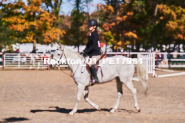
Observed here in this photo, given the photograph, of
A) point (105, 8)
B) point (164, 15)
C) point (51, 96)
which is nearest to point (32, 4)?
point (105, 8)

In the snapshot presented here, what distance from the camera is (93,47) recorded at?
9.59 m

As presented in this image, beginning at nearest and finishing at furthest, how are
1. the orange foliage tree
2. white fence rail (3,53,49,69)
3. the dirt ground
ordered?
the dirt ground, white fence rail (3,53,49,69), the orange foliage tree

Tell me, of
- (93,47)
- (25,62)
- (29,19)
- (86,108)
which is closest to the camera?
(93,47)

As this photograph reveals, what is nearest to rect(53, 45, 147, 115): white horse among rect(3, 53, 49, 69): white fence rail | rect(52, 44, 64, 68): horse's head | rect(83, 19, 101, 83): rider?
rect(52, 44, 64, 68): horse's head

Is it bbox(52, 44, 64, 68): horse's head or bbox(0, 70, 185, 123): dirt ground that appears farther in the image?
bbox(52, 44, 64, 68): horse's head

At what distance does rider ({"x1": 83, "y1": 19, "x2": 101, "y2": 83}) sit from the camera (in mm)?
9592

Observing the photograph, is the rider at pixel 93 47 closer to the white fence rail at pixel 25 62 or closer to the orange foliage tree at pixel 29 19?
the white fence rail at pixel 25 62

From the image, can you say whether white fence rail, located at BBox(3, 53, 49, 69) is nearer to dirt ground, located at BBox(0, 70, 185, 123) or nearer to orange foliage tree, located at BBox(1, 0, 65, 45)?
orange foliage tree, located at BBox(1, 0, 65, 45)

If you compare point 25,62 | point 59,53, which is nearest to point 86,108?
point 59,53

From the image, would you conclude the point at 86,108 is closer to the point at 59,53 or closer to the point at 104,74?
the point at 104,74

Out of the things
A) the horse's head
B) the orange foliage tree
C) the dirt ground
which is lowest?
the dirt ground

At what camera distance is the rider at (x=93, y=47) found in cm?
959

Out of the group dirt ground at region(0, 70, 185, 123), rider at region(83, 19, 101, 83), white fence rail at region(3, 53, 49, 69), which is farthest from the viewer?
white fence rail at region(3, 53, 49, 69)

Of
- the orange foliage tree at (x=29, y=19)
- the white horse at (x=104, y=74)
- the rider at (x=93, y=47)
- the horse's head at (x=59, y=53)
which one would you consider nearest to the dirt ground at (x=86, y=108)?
the white horse at (x=104, y=74)
